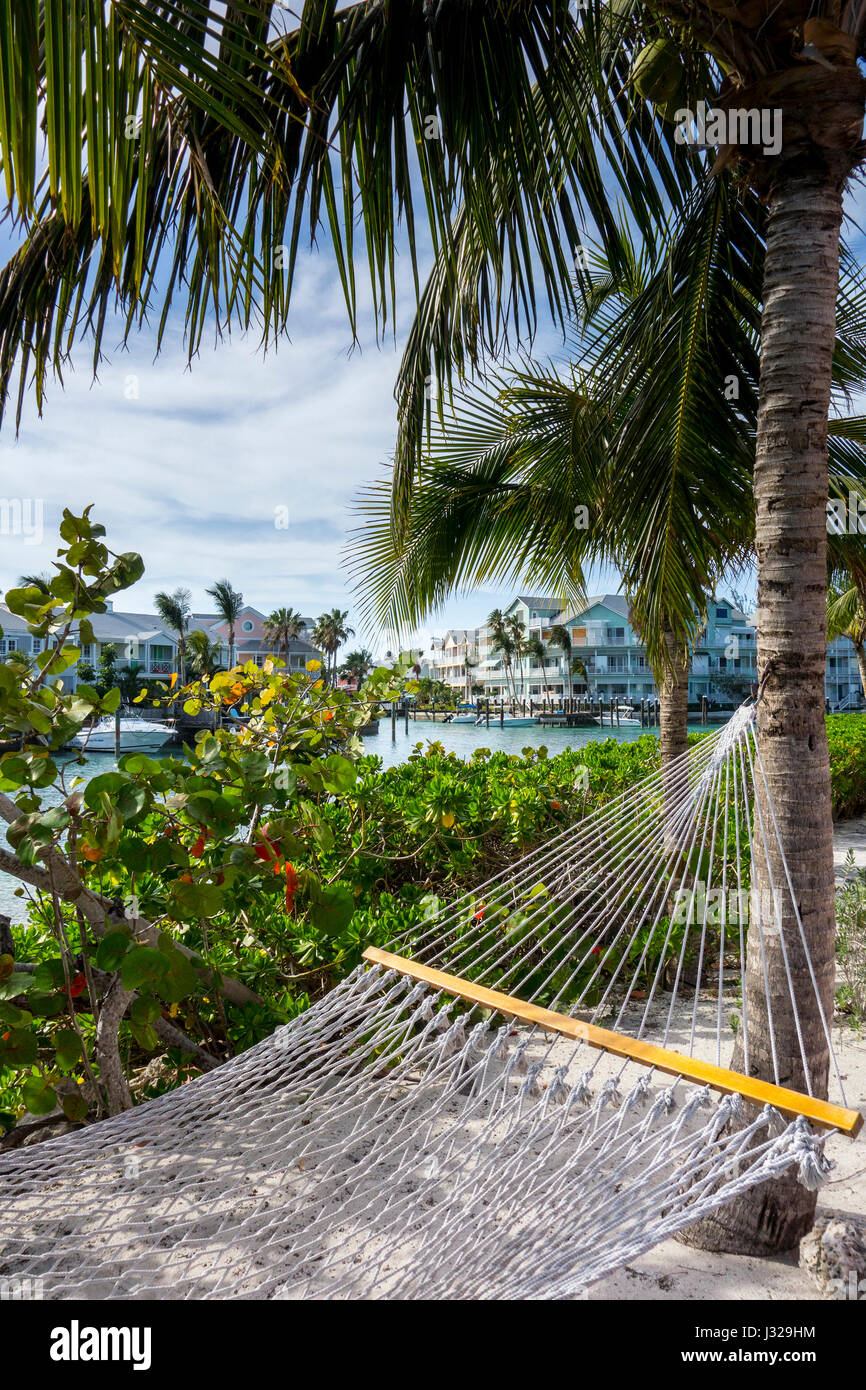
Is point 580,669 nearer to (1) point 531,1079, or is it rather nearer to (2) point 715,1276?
(2) point 715,1276

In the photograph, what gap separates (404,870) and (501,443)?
2.47 metres

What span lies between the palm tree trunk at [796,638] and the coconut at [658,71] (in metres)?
0.52

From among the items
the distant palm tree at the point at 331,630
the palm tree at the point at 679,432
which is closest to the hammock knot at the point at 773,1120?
the palm tree at the point at 679,432

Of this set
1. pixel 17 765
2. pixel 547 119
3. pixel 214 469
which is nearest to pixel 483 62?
pixel 547 119

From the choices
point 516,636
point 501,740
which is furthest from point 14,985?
point 516,636

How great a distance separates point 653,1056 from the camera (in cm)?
127

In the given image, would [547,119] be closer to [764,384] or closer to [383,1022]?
[764,384]

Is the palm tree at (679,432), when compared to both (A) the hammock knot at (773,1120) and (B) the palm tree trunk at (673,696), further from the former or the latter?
(A) the hammock knot at (773,1120)

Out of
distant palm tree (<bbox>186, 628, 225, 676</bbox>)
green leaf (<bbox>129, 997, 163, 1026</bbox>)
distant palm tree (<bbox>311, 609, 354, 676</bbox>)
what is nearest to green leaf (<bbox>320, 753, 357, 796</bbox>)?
green leaf (<bbox>129, 997, 163, 1026</bbox>)

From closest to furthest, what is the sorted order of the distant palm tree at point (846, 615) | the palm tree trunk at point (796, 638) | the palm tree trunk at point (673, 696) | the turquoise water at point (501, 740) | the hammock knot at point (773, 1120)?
1. the hammock knot at point (773, 1120)
2. the palm tree trunk at point (796, 638)
3. the palm tree trunk at point (673, 696)
4. the distant palm tree at point (846, 615)
5. the turquoise water at point (501, 740)

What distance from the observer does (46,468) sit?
2770 mm

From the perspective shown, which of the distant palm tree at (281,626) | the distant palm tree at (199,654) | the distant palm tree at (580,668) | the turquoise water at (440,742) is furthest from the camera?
the distant palm tree at (281,626)

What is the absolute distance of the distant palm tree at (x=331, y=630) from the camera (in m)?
44.7
